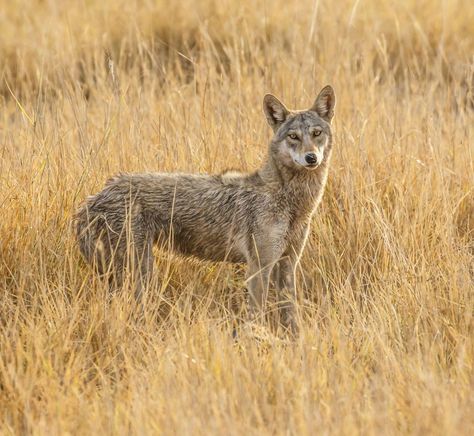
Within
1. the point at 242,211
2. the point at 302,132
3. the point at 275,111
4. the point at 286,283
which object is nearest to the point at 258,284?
the point at 286,283

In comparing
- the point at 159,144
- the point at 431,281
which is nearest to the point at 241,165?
the point at 159,144

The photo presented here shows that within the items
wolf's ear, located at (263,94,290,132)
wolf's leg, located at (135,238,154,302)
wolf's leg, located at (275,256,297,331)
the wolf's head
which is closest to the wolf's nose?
the wolf's head

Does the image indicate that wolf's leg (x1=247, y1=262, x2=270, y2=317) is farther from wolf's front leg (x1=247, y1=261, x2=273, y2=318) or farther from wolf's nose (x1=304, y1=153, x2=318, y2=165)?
wolf's nose (x1=304, y1=153, x2=318, y2=165)

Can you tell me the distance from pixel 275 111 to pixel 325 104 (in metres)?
0.35

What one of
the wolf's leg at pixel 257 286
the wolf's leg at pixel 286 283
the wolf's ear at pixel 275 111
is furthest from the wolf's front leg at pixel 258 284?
the wolf's ear at pixel 275 111

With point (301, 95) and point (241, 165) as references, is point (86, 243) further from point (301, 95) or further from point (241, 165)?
point (301, 95)

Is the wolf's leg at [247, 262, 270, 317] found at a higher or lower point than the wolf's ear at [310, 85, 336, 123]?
lower

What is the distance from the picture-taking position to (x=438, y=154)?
6.75 metres

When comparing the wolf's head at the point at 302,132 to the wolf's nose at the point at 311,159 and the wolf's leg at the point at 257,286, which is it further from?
the wolf's leg at the point at 257,286

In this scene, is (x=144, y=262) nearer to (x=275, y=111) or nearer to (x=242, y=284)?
(x=242, y=284)

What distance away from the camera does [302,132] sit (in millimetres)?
5859

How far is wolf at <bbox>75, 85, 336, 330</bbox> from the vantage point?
5.63 metres

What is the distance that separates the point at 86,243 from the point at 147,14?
20.8 feet

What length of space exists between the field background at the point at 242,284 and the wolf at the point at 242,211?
0.64 feet
